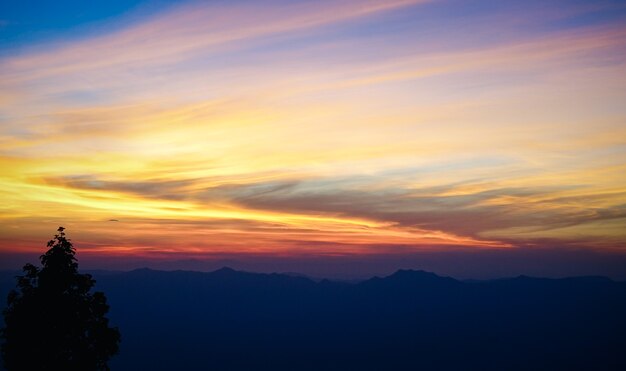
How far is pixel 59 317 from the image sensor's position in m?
26.7

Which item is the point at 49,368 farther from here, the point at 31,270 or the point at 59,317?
the point at 31,270

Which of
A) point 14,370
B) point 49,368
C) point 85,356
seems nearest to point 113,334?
point 85,356

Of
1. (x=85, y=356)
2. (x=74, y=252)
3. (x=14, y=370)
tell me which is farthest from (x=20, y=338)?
(x=74, y=252)

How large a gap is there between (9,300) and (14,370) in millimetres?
3760

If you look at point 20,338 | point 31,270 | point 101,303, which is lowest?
point 20,338

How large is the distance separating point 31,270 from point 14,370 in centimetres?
534

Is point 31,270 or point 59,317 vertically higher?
point 31,270

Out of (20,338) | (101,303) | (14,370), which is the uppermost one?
(101,303)

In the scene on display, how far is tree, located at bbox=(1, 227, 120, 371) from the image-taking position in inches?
1036

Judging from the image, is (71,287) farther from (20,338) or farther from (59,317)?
(20,338)

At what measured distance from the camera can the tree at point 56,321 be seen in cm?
2631

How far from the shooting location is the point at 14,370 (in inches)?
1038

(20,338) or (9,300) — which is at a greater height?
(9,300)

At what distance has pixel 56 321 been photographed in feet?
87.6
